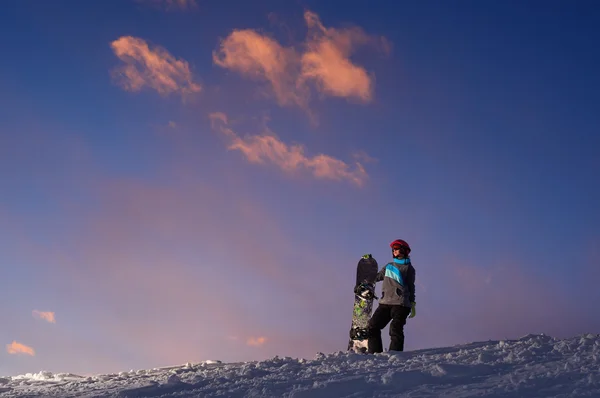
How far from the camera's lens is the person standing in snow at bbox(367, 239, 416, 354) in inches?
434

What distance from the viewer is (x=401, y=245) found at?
38.0 ft

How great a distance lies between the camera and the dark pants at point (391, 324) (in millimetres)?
10773

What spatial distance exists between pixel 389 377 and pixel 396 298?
443 centimetres

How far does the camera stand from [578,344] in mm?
8477

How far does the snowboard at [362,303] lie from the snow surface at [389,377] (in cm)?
339

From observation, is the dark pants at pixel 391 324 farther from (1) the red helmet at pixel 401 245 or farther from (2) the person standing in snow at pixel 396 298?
(1) the red helmet at pixel 401 245

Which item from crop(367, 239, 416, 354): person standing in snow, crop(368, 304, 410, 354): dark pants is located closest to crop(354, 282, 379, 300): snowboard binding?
crop(367, 239, 416, 354): person standing in snow

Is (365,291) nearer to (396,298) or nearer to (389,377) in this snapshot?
(396,298)

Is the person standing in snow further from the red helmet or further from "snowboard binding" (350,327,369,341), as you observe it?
"snowboard binding" (350,327,369,341)

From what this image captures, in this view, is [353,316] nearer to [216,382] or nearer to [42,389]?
[216,382]

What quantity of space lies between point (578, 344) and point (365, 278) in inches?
224

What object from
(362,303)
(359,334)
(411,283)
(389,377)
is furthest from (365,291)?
(389,377)

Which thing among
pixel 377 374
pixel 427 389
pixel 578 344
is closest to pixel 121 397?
pixel 377 374

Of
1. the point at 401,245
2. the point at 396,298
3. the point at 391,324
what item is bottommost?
the point at 391,324
